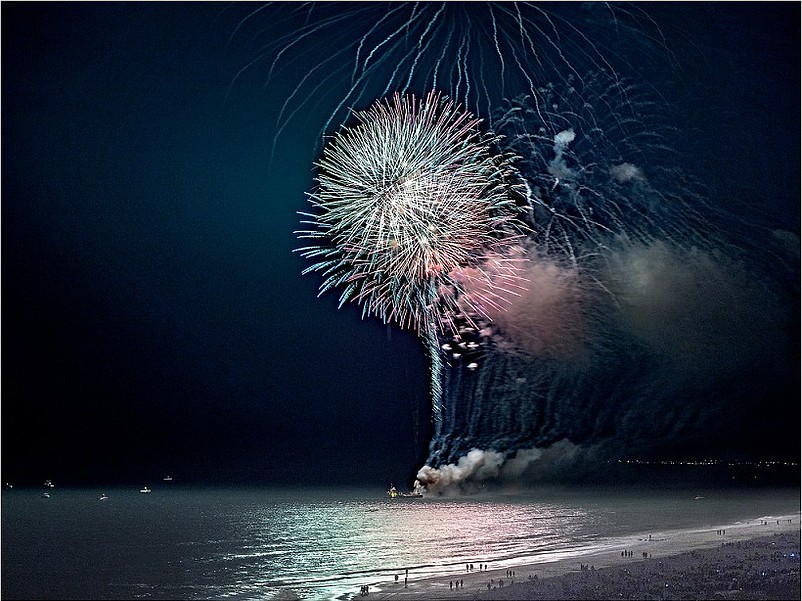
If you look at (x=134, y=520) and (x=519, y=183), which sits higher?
(x=519, y=183)

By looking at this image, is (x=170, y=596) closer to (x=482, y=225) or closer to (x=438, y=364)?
(x=438, y=364)

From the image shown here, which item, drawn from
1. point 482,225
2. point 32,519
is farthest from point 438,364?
point 32,519

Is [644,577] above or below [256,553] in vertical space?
above

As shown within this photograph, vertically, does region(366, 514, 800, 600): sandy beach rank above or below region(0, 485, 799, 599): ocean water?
above

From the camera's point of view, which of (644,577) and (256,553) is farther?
(256,553)

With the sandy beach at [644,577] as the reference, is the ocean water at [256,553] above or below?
below

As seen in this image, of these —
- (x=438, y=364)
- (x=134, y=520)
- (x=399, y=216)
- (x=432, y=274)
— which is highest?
(x=399, y=216)

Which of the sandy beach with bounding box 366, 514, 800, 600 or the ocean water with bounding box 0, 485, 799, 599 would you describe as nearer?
the sandy beach with bounding box 366, 514, 800, 600

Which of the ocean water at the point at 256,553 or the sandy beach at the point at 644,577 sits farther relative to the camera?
the ocean water at the point at 256,553
